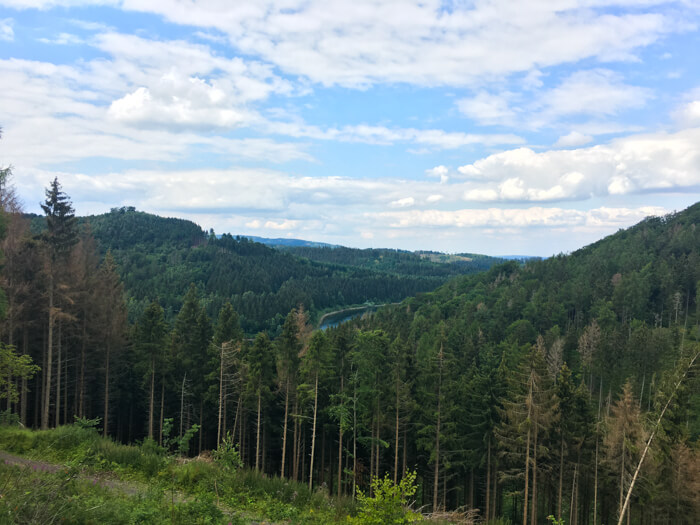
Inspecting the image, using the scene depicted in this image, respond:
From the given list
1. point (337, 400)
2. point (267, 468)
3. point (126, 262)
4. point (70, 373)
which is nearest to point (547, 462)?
point (337, 400)

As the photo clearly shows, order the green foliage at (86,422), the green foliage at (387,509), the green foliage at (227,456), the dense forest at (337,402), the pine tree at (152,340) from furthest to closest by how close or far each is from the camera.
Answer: the pine tree at (152,340), the dense forest at (337,402), the green foliage at (86,422), the green foliage at (227,456), the green foliage at (387,509)

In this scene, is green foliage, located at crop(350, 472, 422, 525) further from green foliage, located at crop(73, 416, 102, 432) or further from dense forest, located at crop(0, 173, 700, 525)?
dense forest, located at crop(0, 173, 700, 525)

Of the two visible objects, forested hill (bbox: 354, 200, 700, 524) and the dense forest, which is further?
the dense forest

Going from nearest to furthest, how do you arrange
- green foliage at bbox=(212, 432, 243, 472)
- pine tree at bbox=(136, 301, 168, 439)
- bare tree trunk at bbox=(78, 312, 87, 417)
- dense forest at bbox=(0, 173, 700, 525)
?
green foliage at bbox=(212, 432, 243, 472) → dense forest at bbox=(0, 173, 700, 525) → bare tree trunk at bbox=(78, 312, 87, 417) → pine tree at bbox=(136, 301, 168, 439)

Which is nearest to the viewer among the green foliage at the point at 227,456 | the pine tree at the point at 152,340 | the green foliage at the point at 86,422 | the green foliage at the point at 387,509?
the green foliage at the point at 387,509

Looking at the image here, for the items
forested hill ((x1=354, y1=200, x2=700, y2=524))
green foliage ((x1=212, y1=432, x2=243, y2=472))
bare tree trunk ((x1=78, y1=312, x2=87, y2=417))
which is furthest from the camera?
bare tree trunk ((x1=78, y1=312, x2=87, y2=417))

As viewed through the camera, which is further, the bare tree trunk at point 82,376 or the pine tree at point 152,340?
the pine tree at point 152,340

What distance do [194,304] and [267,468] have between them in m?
17.0

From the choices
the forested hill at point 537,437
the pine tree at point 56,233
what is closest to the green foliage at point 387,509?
the forested hill at point 537,437

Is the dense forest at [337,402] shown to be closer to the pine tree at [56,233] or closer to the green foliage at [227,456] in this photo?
the pine tree at [56,233]

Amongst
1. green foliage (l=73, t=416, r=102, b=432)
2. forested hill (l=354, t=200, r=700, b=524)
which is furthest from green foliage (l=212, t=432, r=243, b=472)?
forested hill (l=354, t=200, r=700, b=524)

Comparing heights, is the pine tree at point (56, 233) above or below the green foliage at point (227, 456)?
above

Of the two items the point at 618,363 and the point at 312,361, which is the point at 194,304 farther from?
the point at 618,363

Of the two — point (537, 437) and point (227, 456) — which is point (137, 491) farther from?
point (537, 437)
